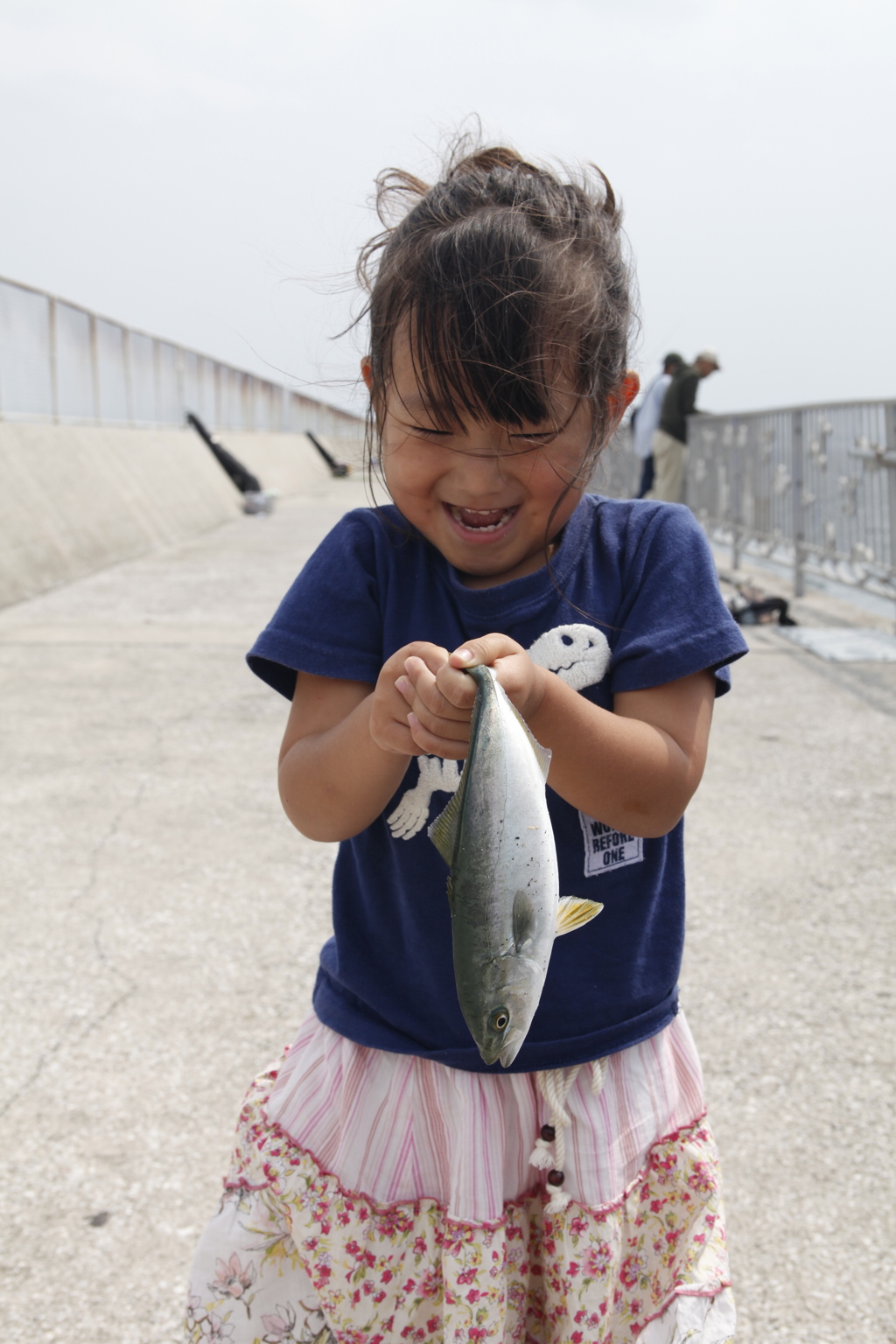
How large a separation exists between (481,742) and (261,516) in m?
16.1

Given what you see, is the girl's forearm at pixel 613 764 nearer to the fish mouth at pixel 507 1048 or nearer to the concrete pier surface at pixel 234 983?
the fish mouth at pixel 507 1048

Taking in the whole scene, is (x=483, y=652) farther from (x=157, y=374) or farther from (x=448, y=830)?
(x=157, y=374)

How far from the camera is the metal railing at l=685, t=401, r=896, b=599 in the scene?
7.07 meters

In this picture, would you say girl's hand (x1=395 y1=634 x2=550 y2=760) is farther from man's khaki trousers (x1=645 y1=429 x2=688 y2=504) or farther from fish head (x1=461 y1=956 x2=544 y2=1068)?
man's khaki trousers (x1=645 y1=429 x2=688 y2=504)

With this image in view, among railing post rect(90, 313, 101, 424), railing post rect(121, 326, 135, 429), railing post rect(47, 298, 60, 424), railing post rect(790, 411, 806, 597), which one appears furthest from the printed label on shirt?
railing post rect(121, 326, 135, 429)

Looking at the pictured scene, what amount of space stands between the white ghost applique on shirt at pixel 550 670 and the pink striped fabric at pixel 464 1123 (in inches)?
13.4

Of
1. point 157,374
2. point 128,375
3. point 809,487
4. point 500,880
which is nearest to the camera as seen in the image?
point 500,880

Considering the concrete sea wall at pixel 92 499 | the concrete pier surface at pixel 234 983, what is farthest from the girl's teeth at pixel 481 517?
the concrete sea wall at pixel 92 499

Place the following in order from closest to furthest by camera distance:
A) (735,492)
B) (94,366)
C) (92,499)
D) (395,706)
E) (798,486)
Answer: (395,706)
(798,486)
(735,492)
(92,499)
(94,366)

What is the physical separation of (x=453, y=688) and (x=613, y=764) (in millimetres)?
355

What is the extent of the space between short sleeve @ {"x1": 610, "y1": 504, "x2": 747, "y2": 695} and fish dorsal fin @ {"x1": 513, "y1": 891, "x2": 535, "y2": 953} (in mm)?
508

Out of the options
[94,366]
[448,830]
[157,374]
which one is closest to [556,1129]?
[448,830]

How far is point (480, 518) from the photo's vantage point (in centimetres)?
141

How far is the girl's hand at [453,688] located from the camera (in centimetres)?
106
